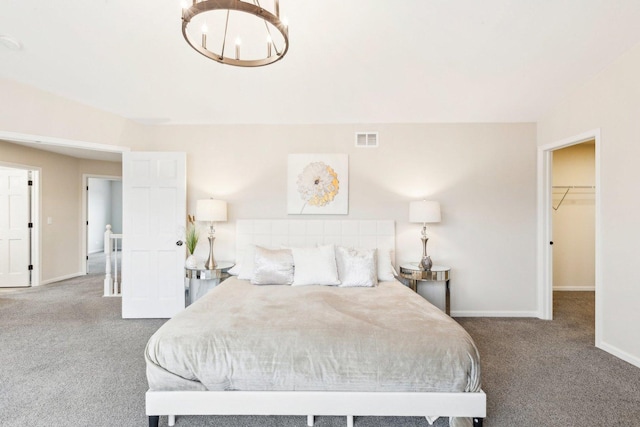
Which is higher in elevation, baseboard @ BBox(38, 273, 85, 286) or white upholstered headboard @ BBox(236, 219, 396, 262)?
white upholstered headboard @ BBox(236, 219, 396, 262)

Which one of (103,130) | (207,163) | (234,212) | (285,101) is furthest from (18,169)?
(285,101)

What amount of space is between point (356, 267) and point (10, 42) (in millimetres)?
3780

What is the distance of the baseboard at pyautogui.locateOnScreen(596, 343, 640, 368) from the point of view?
2.53 meters

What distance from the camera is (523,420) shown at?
6.10 ft

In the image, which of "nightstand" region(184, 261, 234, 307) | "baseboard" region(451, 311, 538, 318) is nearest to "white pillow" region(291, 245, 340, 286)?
"nightstand" region(184, 261, 234, 307)

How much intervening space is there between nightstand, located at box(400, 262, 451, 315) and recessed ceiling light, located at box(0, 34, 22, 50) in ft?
14.3

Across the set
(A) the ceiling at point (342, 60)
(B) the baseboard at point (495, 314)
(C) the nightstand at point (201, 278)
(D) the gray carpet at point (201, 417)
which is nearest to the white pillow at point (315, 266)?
(C) the nightstand at point (201, 278)

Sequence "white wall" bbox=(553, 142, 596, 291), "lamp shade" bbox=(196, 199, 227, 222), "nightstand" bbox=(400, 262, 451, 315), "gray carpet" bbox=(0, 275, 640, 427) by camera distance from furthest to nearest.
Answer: "white wall" bbox=(553, 142, 596, 291) < "lamp shade" bbox=(196, 199, 227, 222) < "nightstand" bbox=(400, 262, 451, 315) < "gray carpet" bbox=(0, 275, 640, 427)

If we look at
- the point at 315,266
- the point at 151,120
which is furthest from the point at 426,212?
the point at 151,120

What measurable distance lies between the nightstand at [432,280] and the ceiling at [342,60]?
1.88 m

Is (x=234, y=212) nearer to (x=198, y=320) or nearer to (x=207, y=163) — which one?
(x=207, y=163)

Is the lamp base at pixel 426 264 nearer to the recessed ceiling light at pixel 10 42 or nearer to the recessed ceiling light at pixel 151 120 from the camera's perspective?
the recessed ceiling light at pixel 151 120

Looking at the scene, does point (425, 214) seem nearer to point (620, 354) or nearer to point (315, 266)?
point (315, 266)

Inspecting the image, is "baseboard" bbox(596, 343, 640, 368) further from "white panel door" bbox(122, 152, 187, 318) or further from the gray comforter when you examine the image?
"white panel door" bbox(122, 152, 187, 318)
